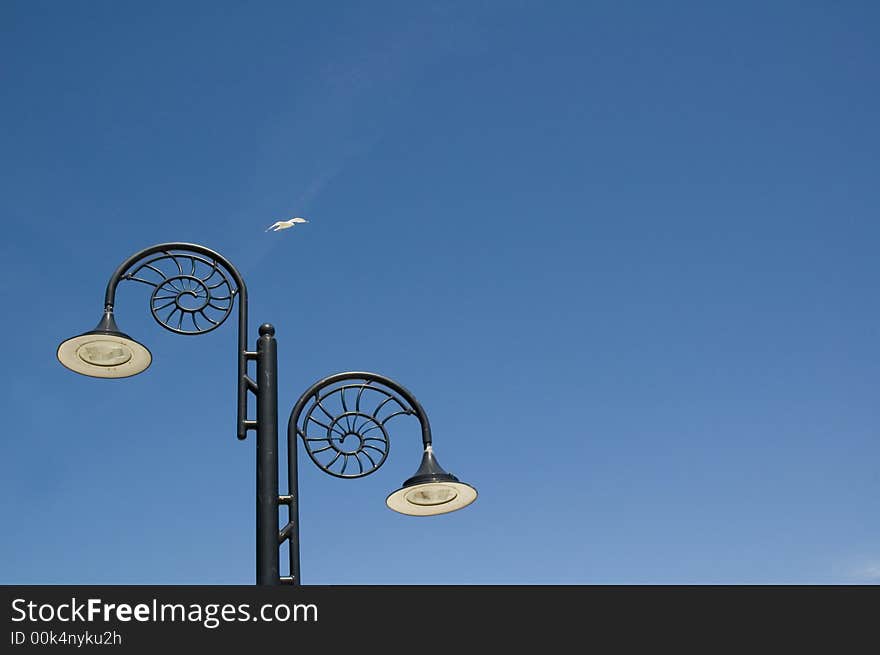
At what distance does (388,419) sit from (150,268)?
8.04 ft

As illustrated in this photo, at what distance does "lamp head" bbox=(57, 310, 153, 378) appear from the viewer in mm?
7914

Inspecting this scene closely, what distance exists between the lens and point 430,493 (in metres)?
8.18

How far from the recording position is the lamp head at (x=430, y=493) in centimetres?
805

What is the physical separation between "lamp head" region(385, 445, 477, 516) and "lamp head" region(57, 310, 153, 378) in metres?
2.48

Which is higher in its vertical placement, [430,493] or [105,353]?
[105,353]

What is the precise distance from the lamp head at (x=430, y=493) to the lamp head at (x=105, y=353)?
2482 mm

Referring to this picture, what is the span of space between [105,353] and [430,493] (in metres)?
3.01

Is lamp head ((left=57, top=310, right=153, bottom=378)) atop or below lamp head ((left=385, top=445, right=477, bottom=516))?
atop

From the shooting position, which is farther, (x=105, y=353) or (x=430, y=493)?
(x=430, y=493)

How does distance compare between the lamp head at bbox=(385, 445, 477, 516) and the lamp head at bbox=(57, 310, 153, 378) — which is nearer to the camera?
the lamp head at bbox=(57, 310, 153, 378)
